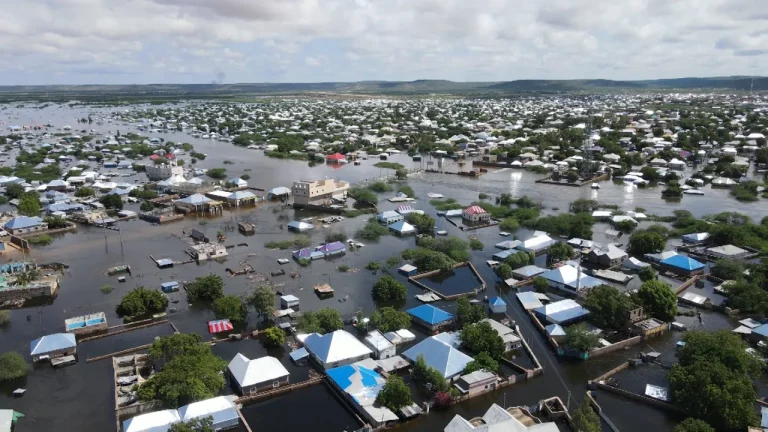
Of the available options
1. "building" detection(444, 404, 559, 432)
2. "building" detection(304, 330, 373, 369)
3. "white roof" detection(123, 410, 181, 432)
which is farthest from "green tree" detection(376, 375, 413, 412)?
"white roof" detection(123, 410, 181, 432)

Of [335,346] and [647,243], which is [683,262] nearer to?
[647,243]

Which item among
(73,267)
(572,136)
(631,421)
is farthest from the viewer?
(572,136)

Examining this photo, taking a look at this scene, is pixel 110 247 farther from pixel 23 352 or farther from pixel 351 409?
pixel 351 409

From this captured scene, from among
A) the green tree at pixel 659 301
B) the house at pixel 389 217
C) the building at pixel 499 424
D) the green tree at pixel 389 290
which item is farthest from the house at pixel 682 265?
the house at pixel 389 217

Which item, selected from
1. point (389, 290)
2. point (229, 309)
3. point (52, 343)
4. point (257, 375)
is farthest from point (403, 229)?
point (52, 343)

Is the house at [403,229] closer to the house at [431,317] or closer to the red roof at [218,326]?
the house at [431,317]

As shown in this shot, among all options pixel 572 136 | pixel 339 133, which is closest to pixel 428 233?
pixel 572 136
